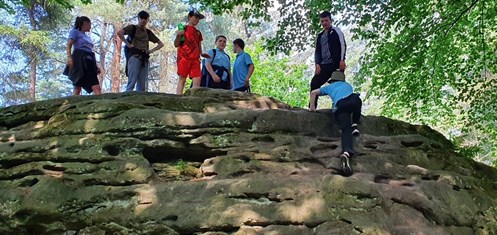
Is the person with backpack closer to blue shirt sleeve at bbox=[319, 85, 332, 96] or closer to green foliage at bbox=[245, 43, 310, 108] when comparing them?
blue shirt sleeve at bbox=[319, 85, 332, 96]

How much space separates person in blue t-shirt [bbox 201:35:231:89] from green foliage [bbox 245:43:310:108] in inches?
632

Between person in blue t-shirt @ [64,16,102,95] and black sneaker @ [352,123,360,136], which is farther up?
person in blue t-shirt @ [64,16,102,95]

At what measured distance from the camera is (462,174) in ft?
24.7

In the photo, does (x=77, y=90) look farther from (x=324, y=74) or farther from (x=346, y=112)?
(x=346, y=112)

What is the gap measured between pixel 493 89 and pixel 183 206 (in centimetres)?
1043

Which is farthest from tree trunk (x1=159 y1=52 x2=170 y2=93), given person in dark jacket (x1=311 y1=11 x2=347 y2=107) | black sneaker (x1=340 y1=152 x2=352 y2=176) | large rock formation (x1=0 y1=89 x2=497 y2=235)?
black sneaker (x1=340 y1=152 x2=352 y2=176)

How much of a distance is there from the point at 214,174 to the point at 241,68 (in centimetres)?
382

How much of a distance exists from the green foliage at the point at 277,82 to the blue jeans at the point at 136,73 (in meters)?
16.8

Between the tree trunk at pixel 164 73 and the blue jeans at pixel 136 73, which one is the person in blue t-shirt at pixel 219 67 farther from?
the tree trunk at pixel 164 73

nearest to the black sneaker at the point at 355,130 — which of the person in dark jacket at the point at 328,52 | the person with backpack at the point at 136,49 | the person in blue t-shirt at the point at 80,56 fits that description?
the person in dark jacket at the point at 328,52

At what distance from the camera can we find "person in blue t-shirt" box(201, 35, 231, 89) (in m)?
9.65

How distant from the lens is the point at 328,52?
8227 millimetres

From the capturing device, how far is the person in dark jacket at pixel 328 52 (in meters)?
8.14

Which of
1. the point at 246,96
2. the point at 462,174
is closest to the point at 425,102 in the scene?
the point at 462,174
